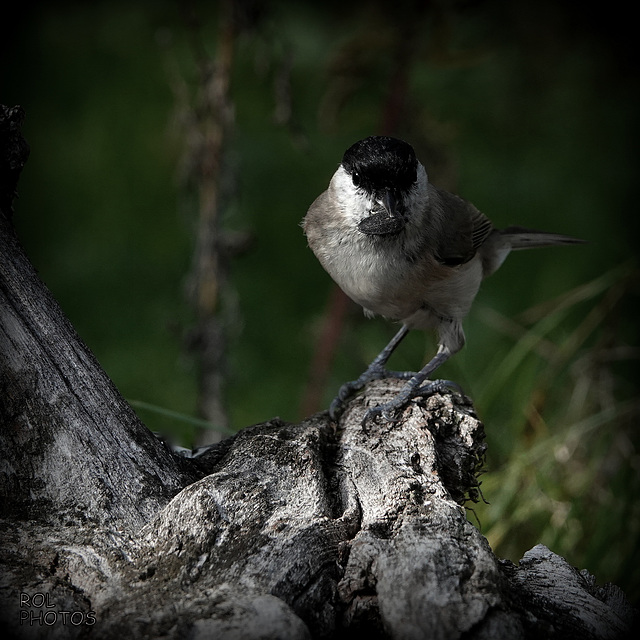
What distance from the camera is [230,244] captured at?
9.36 ft

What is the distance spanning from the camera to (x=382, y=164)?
6.98 ft

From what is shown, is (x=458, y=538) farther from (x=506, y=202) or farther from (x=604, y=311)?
(x=506, y=202)

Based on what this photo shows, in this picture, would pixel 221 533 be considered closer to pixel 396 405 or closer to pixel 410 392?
pixel 396 405

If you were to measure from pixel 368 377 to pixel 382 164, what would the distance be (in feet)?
2.51

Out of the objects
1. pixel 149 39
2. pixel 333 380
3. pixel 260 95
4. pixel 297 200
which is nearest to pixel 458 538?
pixel 333 380

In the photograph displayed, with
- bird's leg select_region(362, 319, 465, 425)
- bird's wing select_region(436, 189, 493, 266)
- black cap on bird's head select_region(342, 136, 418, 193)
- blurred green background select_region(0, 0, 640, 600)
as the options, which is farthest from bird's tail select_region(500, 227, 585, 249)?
black cap on bird's head select_region(342, 136, 418, 193)

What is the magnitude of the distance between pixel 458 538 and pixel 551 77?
4.06 m

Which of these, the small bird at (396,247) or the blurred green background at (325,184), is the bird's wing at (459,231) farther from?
the blurred green background at (325,184)


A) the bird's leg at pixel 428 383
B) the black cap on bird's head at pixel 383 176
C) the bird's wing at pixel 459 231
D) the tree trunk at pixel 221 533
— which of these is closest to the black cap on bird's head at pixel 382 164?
the black cap on bird's head at pixel 383 176

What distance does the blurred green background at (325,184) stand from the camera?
9.37 ft

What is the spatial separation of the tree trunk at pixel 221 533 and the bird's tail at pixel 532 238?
1.22m

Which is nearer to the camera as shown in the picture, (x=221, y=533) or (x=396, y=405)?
(x=221, y=533)

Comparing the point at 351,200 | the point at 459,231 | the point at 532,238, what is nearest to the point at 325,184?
the point at 532,238

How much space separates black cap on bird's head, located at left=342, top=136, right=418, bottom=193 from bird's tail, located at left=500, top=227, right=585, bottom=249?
0.77 metres
